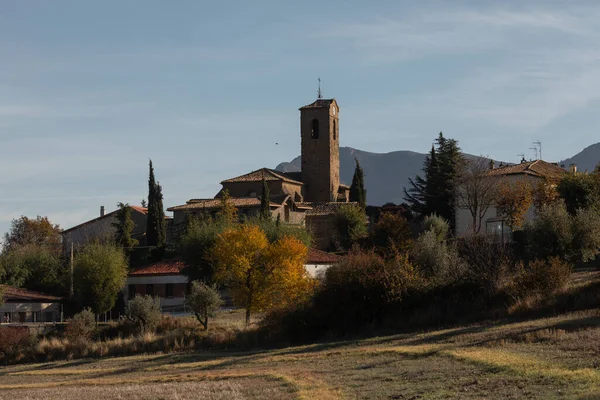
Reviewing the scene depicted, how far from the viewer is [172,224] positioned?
82.8 m

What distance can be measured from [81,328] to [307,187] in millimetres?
47840

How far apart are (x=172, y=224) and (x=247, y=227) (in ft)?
91.2

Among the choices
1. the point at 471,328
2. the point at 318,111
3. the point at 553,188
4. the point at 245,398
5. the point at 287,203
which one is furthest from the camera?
the point at 318,111

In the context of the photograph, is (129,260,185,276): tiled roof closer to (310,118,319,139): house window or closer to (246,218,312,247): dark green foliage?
(246,218,312,247): dark green foliage

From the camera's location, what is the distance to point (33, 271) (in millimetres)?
67062

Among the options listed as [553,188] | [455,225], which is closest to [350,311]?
[553,188]

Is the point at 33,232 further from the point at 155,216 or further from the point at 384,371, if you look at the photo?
the point at 384,371

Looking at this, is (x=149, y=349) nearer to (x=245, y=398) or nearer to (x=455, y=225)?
(x=245, y=398)

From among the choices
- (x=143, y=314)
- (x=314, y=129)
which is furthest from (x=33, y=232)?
(x=143, y=314)

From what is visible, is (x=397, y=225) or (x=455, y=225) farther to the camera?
(x=455, y=225)

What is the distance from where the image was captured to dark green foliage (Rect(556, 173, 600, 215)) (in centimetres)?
5919

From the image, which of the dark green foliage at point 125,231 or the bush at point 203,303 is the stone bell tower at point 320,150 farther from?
the bush at point 203,303

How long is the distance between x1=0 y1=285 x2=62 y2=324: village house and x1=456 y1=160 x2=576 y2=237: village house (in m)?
31.3

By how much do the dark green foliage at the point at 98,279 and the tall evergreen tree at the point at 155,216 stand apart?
13.8 m
